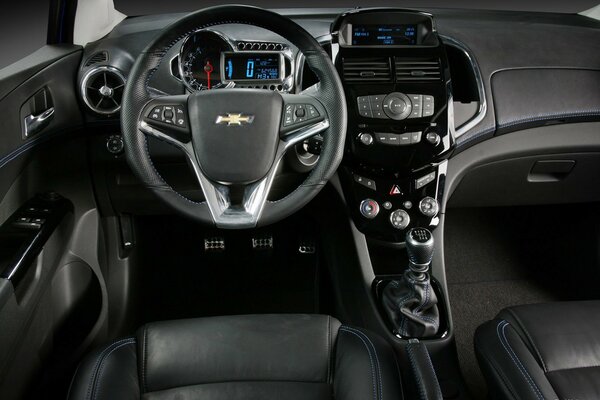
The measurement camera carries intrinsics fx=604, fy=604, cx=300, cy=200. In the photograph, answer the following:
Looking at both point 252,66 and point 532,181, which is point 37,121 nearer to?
point 252,66

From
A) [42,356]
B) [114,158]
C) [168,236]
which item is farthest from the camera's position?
[168,236]

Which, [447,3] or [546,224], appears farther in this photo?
[546,224]

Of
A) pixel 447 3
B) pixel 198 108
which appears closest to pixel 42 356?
pixel 198 108

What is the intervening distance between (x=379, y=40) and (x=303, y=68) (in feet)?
0.81

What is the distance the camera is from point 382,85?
1.73 m

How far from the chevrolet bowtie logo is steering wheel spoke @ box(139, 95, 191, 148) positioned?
8cm

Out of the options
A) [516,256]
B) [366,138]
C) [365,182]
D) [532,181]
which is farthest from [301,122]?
[516,256]

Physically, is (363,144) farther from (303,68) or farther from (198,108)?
(198,108)

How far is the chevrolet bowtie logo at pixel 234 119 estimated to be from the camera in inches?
52.2

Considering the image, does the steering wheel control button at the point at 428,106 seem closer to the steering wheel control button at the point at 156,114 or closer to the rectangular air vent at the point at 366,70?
the rectangular air vent at the point at 366,70

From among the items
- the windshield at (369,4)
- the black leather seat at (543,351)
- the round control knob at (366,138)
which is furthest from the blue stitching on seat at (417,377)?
the windshield at (369,4)

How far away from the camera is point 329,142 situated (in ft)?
4.41

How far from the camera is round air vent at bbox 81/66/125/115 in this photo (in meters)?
1.76

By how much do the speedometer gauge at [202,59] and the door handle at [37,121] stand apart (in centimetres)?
39
